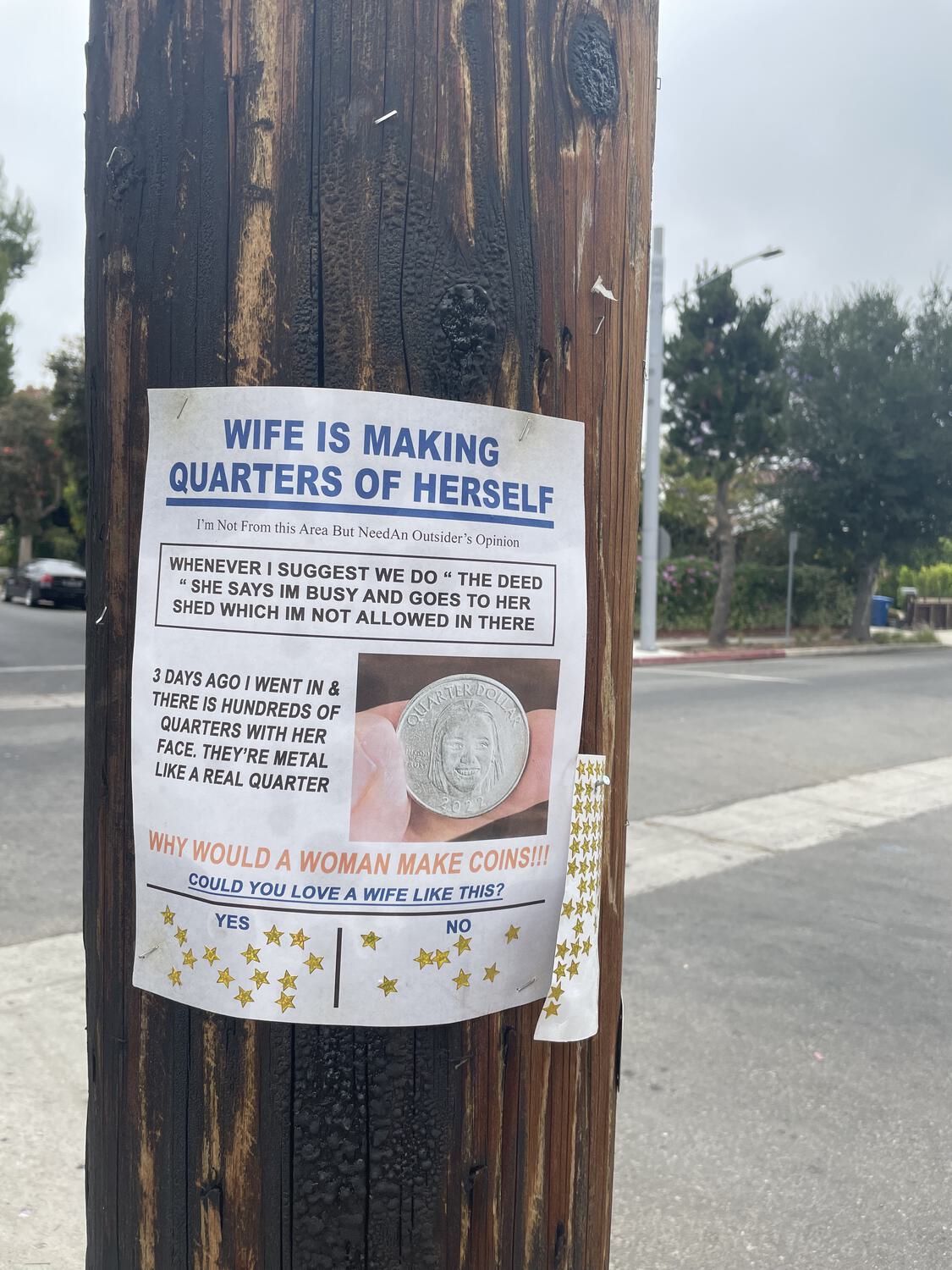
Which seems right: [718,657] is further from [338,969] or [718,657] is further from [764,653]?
[338,969]

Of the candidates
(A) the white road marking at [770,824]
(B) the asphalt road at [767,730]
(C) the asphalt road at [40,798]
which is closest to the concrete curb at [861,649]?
(B) the asphalt road at [767,730]

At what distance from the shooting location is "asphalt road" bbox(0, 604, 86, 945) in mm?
5105

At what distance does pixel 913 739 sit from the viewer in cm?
1177

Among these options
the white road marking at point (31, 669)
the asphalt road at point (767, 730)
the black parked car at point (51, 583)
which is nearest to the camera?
the asphalt road at point (767, 730)

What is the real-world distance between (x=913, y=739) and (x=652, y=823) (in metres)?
5.43

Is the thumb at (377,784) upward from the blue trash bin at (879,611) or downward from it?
upward

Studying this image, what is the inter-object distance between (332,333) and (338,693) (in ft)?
1.27

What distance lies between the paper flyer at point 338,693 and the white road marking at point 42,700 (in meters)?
10.1

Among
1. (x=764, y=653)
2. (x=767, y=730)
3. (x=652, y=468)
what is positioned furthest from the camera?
(x=764, y=653)

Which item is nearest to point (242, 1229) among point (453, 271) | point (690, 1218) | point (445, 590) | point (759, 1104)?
point (445, 590)

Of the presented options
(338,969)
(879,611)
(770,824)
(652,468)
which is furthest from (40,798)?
(879,611)

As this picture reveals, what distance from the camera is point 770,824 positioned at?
25.5 feet

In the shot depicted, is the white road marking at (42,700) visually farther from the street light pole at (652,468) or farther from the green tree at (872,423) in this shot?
the green tree at (872,423)

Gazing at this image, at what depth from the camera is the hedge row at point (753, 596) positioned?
28.7 meters
